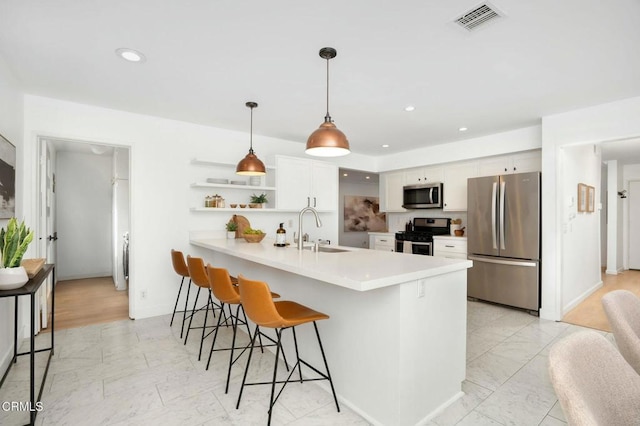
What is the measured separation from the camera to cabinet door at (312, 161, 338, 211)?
5.14 meters

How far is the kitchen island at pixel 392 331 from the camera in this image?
1.84 meters

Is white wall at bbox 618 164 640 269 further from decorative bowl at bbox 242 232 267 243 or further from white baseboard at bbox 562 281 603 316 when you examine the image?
decorative bowl at bbox 242 232 267 243

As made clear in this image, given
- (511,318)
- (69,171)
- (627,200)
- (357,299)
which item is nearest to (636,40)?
(357,299)

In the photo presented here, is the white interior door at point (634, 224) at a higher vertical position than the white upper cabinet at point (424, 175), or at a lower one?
lower

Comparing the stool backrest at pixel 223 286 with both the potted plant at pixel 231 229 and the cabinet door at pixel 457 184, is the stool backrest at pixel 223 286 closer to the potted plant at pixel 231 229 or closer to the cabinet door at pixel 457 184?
the potted plant at pixel 231 229

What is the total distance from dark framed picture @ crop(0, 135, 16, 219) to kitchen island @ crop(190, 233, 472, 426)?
203cm

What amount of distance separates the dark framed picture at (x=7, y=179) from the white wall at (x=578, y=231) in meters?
5.43

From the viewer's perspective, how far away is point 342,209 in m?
9.23

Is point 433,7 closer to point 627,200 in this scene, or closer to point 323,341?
point 323,341

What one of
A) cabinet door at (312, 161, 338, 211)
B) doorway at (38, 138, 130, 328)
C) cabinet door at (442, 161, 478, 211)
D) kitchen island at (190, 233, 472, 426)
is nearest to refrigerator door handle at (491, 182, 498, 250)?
cabinet door at (442, 161, 478, 211)

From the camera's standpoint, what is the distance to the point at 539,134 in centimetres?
425

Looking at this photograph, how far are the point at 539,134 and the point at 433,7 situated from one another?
126 inches

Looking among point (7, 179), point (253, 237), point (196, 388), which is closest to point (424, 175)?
point (253, 237)

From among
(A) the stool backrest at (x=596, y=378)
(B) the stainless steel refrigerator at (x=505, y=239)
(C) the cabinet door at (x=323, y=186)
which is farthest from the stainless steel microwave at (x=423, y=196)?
(A) the stool backrest at (x=596, y=378)
